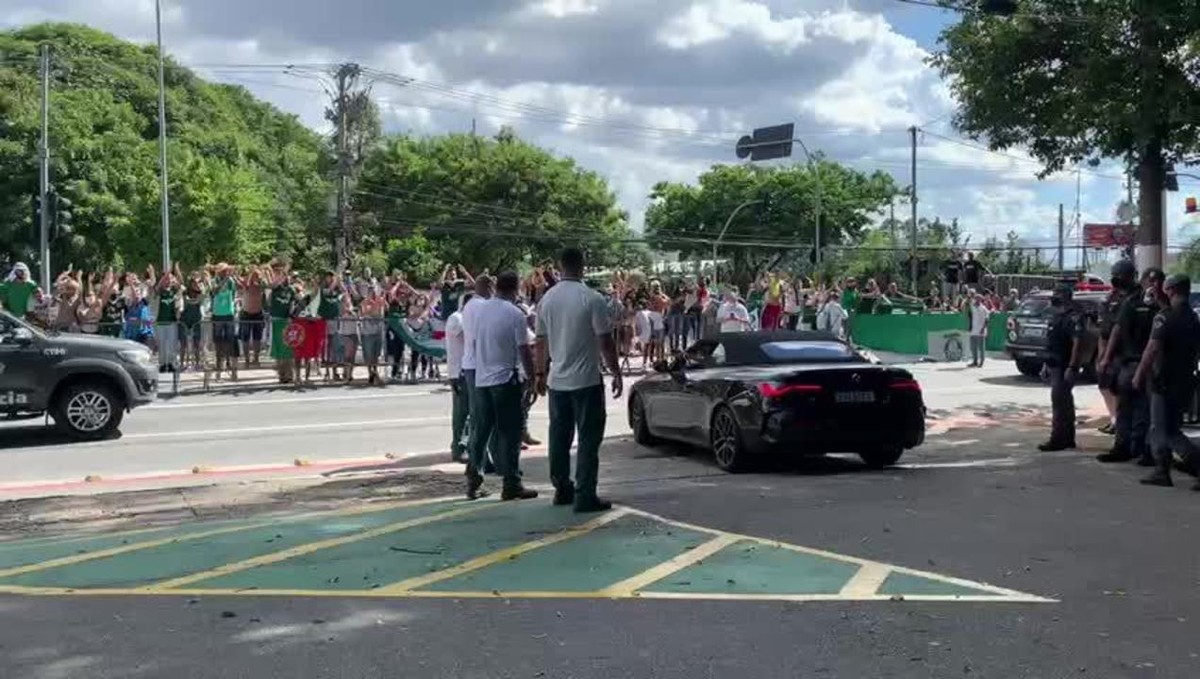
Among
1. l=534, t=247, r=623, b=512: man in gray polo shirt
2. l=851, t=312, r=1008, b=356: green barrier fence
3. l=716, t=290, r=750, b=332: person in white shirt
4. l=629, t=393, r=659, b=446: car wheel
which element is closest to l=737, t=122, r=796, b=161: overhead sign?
l=851, t=312, r=1008, b=356: green barrier fence

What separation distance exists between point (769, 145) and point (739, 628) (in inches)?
1418

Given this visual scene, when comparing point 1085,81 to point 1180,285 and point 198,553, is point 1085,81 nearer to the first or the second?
point 1180,285

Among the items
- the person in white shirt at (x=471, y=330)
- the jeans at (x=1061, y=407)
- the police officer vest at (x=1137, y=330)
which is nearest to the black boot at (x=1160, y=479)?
the police officer vest at (x=1137, y=330)

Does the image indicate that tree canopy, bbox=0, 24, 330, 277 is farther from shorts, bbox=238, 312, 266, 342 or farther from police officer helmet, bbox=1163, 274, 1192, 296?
police officer helmet, bbox=1163, 274, 1192, 296

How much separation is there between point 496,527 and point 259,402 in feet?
38.4

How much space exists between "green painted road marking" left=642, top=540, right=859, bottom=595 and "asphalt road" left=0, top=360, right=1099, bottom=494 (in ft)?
21.6

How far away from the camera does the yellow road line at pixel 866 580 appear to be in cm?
664

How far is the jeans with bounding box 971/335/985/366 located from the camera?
27.3 meters

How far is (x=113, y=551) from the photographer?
7.99m

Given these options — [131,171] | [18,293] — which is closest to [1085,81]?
[18,293]

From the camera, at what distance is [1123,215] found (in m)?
26.0

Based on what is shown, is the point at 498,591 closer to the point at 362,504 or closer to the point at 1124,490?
the point at 362,504

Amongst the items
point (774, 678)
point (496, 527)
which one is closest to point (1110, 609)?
point (774, 678)

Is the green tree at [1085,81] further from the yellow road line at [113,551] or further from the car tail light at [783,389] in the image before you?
the yellow road line at [113,551]
